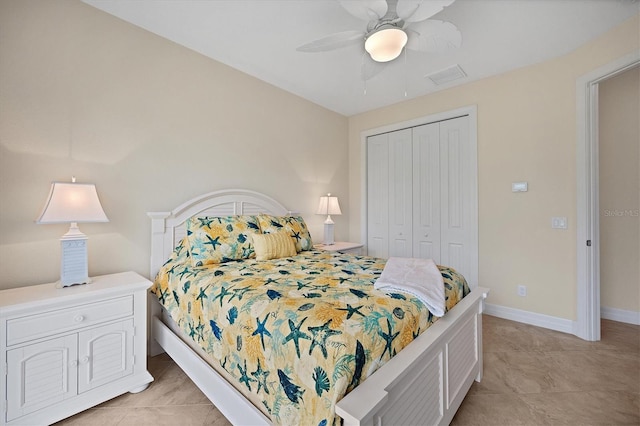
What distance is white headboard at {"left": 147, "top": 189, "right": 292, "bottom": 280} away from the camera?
89.4 inches

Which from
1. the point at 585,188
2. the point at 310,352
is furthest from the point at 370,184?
the point at 310,352

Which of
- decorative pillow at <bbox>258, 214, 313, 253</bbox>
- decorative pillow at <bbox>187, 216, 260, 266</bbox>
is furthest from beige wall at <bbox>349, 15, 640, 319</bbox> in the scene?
decorative pillow at <bbox>187, 216, 260, 266</bbox>

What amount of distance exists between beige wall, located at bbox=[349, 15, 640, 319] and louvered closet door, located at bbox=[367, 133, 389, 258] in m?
1.06

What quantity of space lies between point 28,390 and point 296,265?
1576mm

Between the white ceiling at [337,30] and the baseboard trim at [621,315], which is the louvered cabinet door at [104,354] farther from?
the baseboard trim at [621,315]

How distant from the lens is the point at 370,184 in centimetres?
416

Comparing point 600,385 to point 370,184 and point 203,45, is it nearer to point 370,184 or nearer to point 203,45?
point 370,184

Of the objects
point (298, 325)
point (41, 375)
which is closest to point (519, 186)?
point (298, 325)

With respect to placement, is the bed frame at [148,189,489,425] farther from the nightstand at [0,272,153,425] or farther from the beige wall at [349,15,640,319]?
the beige wall at [349,15,640,319]

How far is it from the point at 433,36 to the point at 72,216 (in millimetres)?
2514

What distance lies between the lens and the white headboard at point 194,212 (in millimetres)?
2271

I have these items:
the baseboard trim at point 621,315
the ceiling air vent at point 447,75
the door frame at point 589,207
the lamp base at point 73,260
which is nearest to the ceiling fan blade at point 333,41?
the ceiling air vent at point 447,75

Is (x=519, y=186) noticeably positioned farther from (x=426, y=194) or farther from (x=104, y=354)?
(x=104, y=354)

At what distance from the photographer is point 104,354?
65.1 inches
